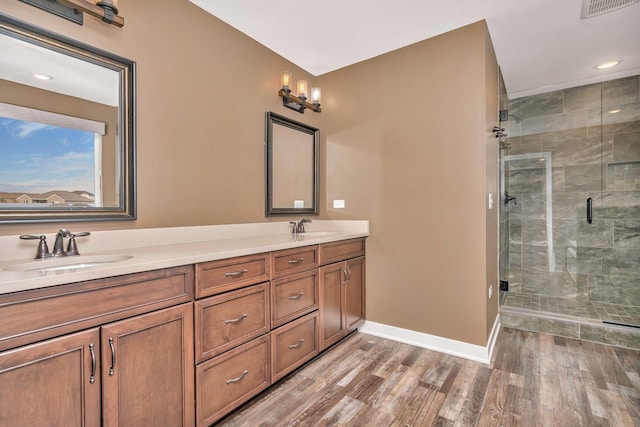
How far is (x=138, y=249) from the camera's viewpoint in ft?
5.51

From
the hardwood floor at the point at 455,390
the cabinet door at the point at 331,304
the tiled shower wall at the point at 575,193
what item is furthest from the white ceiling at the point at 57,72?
the tiled shower wall at the point at 575,193

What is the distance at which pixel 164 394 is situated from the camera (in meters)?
1.30

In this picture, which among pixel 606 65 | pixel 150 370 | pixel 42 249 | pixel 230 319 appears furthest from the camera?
pixel 606 65

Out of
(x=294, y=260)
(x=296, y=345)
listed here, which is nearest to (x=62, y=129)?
(x=294, y=260)

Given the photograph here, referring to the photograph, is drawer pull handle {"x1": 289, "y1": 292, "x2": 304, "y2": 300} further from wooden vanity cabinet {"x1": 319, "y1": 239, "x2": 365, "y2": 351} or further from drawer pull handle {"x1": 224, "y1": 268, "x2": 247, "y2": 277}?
drawer pull handle {"x1": 224, "y1": 268, "x2": 247, "y2": 277}

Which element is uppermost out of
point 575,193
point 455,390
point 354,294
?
point 575,193

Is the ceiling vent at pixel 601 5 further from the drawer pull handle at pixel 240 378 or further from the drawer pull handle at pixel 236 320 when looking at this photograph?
the drawer pull handle at pixel 240 378

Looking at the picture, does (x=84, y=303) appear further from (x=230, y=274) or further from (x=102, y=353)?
(x=230, y=274)

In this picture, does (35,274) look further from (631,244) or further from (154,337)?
(631,244)

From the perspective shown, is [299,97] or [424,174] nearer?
[424,174]

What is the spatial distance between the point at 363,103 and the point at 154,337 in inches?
98.1

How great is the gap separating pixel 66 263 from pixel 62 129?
2.20 feet

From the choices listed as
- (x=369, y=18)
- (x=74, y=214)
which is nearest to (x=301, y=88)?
(x=369, y=18)

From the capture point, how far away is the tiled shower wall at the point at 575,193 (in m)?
3.26
